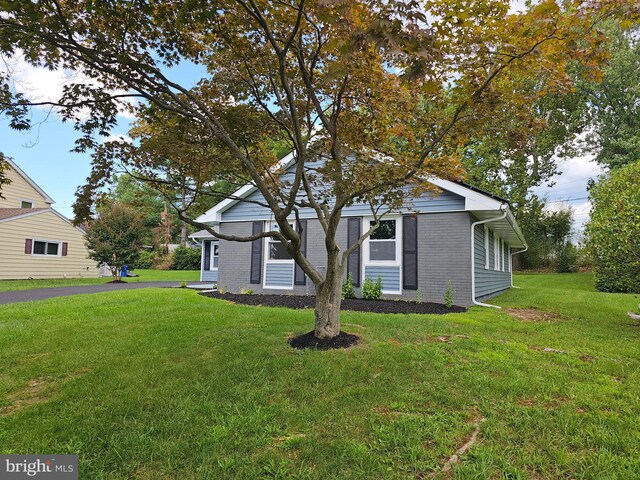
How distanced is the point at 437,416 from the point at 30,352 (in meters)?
5.24

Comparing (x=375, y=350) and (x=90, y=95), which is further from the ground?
(x=90, y=95)

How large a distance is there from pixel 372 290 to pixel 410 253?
4.74ft

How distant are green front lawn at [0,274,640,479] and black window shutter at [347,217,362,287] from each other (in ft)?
14.6

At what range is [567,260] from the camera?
76.4 ft

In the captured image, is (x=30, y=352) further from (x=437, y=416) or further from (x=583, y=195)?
(x=583, y=195)

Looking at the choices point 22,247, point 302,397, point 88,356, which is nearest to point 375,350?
point 302,397

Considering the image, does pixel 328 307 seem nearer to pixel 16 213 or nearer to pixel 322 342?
pixel 322 342

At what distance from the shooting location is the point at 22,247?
1722 centimetres

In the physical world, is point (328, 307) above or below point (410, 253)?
below

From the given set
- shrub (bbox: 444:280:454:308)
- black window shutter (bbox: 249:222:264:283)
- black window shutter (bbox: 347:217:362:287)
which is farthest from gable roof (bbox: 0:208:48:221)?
shrub (bbox: 444:280:454:308)

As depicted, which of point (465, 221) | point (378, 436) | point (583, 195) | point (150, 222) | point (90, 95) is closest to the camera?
point (378, 436)

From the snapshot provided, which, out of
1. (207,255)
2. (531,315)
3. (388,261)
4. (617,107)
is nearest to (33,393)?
(388,261)

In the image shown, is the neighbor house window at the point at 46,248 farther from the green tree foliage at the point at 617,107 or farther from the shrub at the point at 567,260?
the green tree foliage at the point at 617,107

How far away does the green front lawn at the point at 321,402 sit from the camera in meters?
2.30
